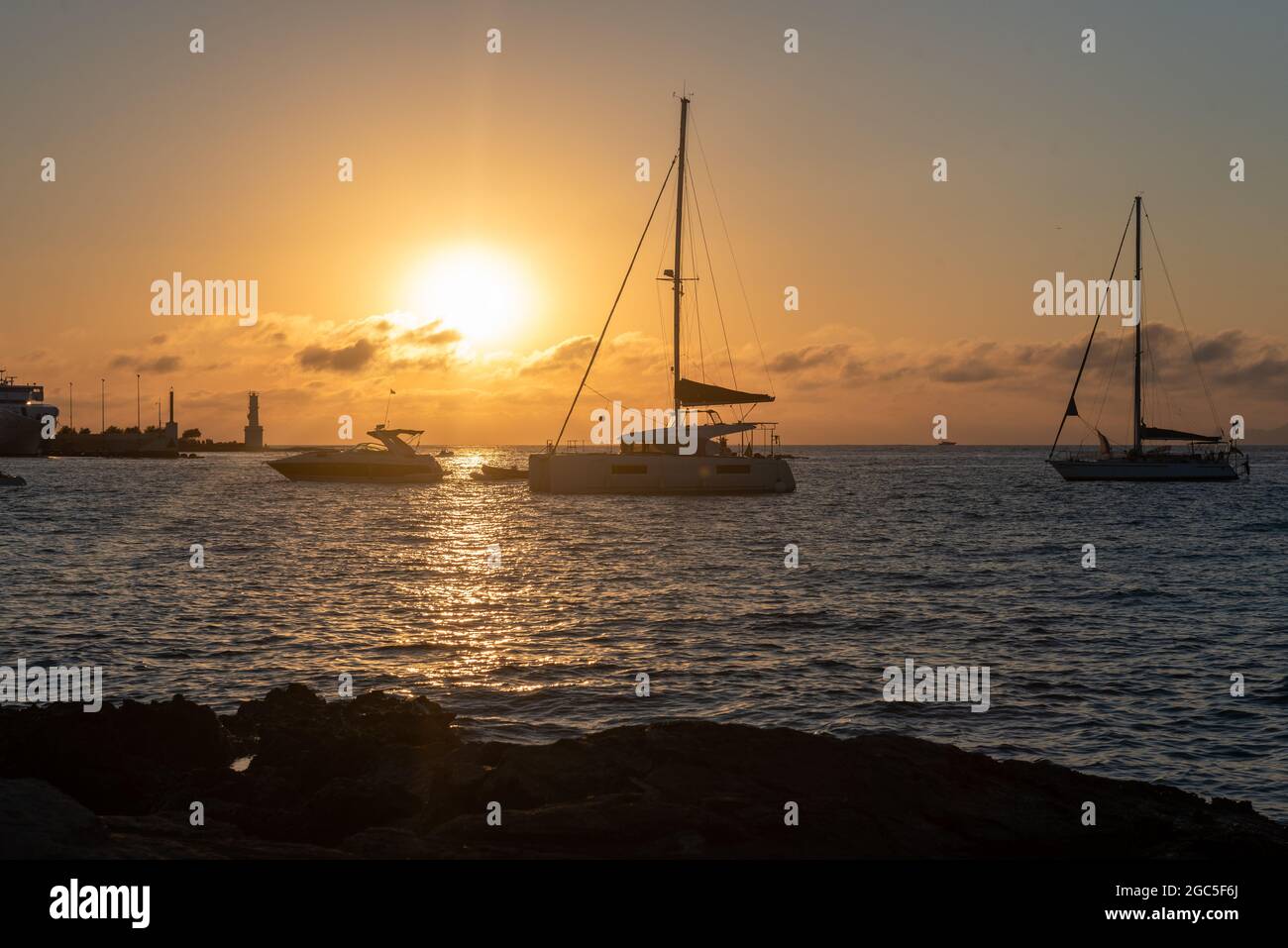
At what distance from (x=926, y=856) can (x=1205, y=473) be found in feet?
323

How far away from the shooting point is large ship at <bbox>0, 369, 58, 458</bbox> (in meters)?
179

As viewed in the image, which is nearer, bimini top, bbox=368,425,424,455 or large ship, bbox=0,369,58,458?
bimini top, bbox=368,425,424,455

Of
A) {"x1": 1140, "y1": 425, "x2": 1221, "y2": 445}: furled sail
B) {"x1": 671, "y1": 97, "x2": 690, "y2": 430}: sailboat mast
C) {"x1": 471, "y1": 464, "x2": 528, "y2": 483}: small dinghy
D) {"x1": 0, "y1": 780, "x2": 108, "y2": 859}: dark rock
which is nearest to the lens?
{"x1": 0, "y1": 780, "x2": 108, "y2": 859}: dark rock

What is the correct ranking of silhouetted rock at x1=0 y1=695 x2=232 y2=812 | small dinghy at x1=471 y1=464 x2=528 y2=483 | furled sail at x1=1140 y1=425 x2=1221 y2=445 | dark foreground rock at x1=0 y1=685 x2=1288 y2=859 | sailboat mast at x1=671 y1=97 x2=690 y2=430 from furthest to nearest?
small dinghy at x1=471 y1=464 x2=528 y2=483
furled sail at x1=1140 y1=425 x2=1221 y2=445
sailboat mast at x1=671 y1=97 x2=690 y2=430
silhouetted rock at x1=0 y1=695 x2=232 y2=812
dark foreground rock at x1=0 y1=685 x2=1288 y2=859

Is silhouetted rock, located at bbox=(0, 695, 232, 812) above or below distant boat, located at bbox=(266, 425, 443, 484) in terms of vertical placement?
below

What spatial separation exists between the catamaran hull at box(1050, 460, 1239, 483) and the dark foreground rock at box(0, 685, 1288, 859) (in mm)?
89159

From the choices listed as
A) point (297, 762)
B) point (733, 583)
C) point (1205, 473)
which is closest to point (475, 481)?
point (1205, 473)

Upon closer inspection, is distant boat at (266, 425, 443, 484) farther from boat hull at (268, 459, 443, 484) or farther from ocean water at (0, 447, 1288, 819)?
ocean water at (0, 447, 1288, 819)

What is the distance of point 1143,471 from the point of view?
297ft

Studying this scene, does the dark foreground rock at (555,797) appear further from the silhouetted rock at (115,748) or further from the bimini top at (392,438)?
the bimini top at (392,438)

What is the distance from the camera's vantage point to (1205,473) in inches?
3661

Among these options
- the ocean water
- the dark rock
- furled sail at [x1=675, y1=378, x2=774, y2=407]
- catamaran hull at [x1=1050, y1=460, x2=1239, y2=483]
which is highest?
furled sail at [x1=675, y1=378, x2=774, y2=407]

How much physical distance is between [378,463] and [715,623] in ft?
247

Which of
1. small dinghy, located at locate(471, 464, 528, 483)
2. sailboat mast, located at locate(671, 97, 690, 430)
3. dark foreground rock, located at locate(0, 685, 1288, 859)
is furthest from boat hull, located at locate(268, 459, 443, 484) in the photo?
dark foreground rock, located at locate(0, 685, 1288, 859)
